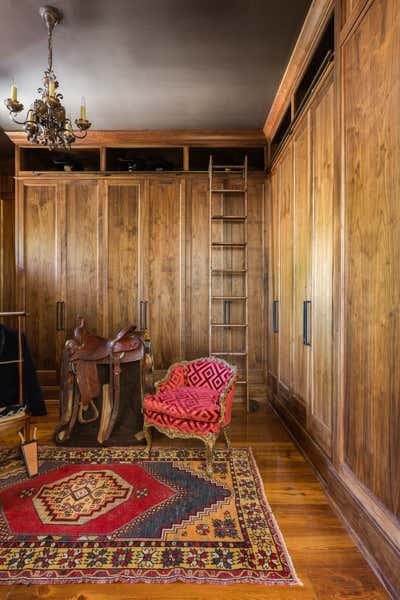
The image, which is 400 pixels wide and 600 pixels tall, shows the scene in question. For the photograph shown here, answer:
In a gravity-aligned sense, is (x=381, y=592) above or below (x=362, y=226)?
below

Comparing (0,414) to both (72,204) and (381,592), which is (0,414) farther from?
(72,204)

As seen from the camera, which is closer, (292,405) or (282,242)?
(292,405)

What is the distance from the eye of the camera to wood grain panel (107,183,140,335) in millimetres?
4078

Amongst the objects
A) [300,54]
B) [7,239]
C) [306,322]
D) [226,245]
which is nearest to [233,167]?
[226,245]

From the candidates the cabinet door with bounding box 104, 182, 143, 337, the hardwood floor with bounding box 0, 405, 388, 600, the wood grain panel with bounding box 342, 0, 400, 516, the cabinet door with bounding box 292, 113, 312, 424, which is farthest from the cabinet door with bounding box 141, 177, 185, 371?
the wood grain panel with bounding box 342, 0, 400, 516

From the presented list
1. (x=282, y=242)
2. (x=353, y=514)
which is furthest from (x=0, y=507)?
(x=282, y=242)

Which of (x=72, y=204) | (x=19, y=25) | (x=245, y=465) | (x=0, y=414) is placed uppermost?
(x=19, y=25)

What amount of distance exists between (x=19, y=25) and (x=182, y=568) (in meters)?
3.46

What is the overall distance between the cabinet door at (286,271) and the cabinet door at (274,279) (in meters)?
0.16

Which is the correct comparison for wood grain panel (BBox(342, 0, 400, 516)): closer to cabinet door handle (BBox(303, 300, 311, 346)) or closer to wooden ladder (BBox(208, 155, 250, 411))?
cabinet door handle (BBox(303, 300, 311, 346))

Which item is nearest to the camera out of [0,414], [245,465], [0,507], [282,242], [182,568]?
[182,568]

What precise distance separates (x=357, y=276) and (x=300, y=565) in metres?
1.40

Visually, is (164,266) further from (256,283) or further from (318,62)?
(318,62)

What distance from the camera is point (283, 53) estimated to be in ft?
8.81
